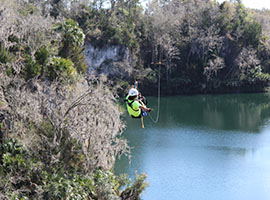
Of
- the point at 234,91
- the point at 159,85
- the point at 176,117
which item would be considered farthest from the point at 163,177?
the point at 234,91

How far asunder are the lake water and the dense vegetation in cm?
213

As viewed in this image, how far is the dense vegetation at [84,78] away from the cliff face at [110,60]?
1.85ft

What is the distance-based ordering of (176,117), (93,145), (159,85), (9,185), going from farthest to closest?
1. (159,85)
2. (176,117)
3. (93,145)
4. (9,185)

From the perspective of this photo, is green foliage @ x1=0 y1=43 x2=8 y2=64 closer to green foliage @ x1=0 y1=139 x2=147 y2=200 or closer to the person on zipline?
green foliage @ x1=0 y1=139 x2=147 y2=200

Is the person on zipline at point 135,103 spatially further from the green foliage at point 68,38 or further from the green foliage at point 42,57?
the green foliage at point 68,38

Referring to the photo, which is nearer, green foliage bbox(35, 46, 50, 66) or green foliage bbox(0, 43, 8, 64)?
green foliage bbox(0, 43, 8, 64)

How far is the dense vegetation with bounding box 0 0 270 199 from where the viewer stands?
1812 cm

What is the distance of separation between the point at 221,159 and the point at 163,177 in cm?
521

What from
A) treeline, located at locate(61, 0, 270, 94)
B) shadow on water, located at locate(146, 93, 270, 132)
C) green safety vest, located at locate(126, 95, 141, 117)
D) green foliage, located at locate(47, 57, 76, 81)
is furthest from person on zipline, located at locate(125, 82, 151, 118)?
treeline, located at locate(61, 0, 270, 94)

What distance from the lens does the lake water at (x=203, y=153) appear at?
22.8 metres

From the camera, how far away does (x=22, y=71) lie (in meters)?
23.4

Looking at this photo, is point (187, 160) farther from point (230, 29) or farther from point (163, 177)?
point (230, 29)

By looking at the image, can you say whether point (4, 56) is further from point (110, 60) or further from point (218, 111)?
point (110, 60)

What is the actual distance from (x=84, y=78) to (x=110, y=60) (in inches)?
1090
